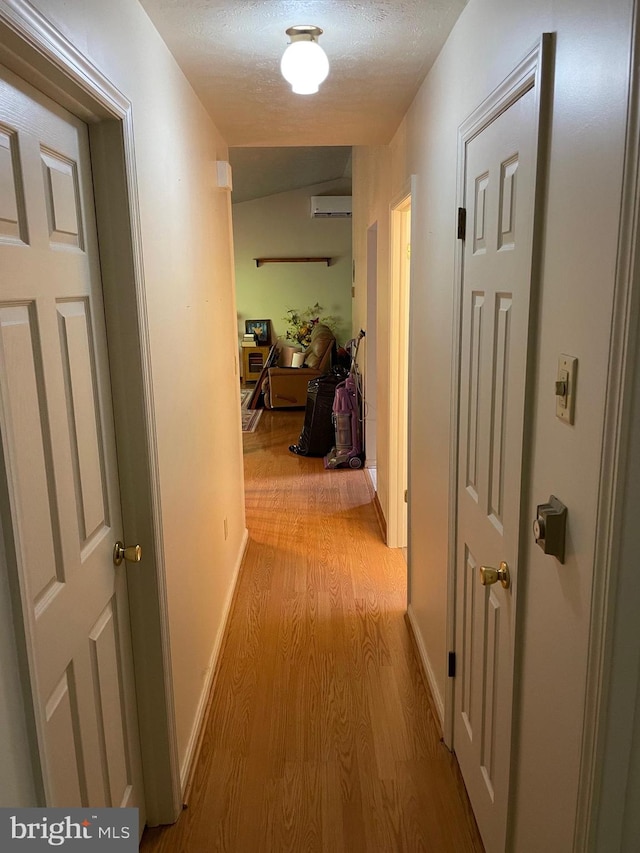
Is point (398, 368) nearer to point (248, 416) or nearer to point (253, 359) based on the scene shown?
Answer: point (248, 416)

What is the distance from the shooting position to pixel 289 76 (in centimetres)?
185

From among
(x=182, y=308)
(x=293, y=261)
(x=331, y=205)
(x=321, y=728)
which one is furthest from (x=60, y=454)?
(x=293, y=261)

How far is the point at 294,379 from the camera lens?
311 inches

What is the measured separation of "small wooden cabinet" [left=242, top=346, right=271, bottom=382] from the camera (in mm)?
9016

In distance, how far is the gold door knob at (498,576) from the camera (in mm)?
1437

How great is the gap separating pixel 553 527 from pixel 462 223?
1.01 meters

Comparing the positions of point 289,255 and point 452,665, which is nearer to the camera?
point 452,665

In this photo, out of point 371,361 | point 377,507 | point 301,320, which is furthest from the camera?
point 301,320

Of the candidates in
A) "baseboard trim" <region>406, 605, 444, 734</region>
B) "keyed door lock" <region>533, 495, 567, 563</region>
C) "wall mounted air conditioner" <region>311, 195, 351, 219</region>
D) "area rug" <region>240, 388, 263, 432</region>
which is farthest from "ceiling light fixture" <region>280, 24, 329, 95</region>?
"wall mounted air conditioner" <region>311, 195, 351, 219</region>

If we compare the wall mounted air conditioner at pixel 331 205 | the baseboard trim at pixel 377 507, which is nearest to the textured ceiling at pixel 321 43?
the baseboard trim at pixel 377 507

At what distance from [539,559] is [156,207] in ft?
4.44

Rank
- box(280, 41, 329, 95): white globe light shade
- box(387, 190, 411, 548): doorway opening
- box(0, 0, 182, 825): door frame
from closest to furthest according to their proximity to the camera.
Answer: box(0, 0, 182, 825): door frame
box(280, 41, 329, 95): white globe light shade
box(387, 190, 411, 548): doorway opening

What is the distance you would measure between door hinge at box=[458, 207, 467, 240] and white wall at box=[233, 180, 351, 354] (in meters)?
7.22

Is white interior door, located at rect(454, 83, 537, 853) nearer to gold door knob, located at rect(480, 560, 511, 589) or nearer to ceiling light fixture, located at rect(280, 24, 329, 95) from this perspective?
gold door knob, located at rect(480, 560, 511, 589)
